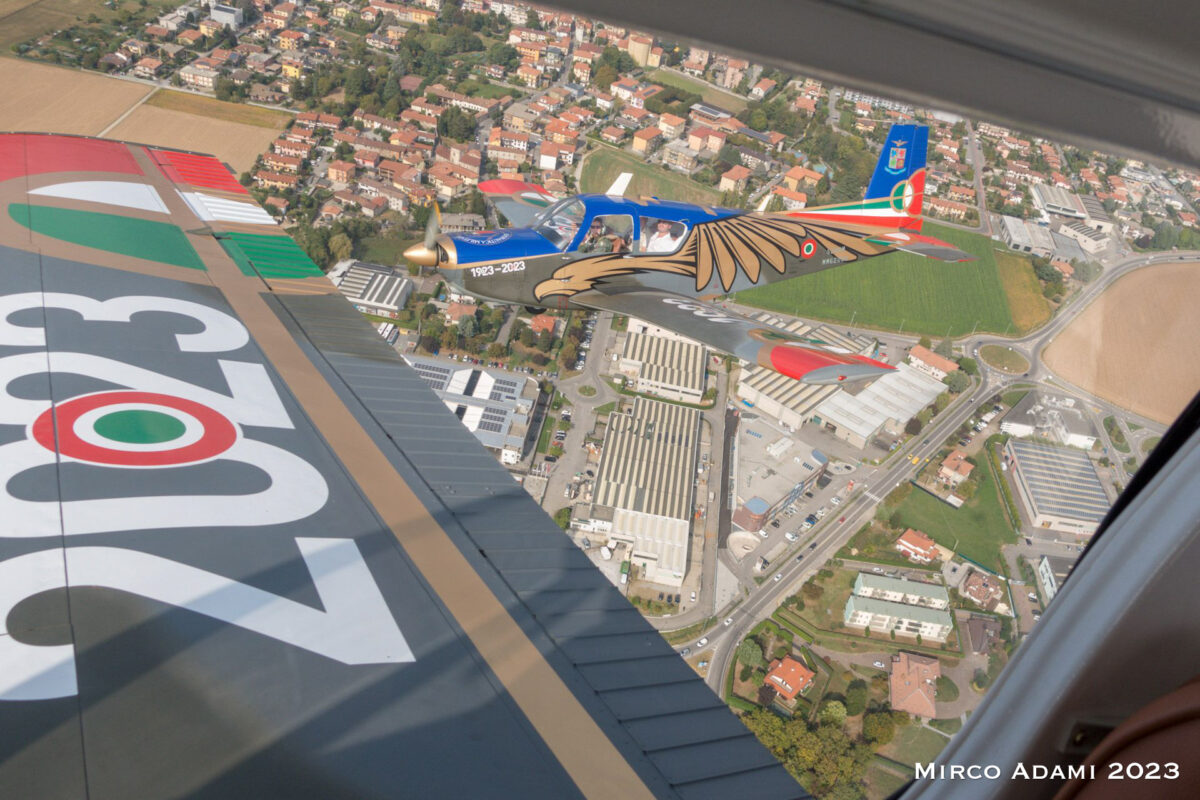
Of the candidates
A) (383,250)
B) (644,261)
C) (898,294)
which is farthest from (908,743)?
(383,250)

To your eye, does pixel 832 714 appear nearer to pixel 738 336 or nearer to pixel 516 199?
pixel 738 336

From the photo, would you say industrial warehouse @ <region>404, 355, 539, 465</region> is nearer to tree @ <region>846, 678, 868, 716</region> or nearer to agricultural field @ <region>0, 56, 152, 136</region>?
tree @ <region>846, 678, 868, 716</region>

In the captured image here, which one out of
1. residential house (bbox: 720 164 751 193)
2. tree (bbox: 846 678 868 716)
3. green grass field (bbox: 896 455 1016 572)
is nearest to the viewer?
tree (bbox: 846 678 868 716)

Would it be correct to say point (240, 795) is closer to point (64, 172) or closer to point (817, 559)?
point (64, 172)

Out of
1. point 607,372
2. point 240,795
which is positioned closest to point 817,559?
point 607,372

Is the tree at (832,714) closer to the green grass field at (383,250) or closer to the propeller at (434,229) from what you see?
the propeller at (434,229)

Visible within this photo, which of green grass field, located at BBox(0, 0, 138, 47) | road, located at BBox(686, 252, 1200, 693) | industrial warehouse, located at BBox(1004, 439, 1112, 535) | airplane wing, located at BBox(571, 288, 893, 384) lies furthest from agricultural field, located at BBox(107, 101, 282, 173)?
industrial warehouse, located at BBox(1004, 439, 1112, 535)
